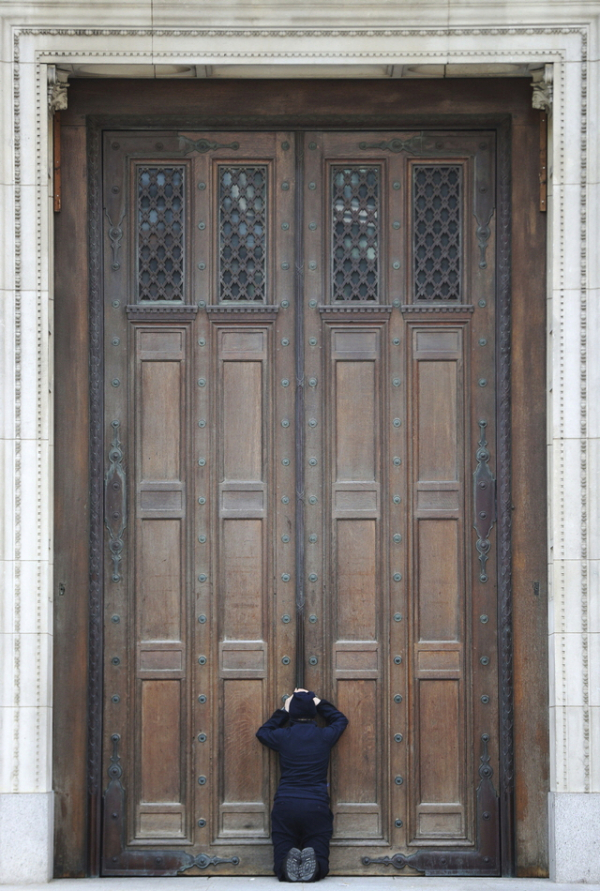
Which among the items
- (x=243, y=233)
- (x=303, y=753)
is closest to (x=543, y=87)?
(x=243, y=233)

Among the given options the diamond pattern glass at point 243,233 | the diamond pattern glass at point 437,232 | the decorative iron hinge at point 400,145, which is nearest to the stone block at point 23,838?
the diamond pattern glass at point 243,233

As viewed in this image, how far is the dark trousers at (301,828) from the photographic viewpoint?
6.87 m

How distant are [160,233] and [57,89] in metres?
1.14

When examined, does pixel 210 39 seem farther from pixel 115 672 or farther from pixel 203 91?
pixel 115 672

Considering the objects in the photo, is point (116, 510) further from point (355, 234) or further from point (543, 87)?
point (543, 87)

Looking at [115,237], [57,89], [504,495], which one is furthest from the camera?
[115,237]

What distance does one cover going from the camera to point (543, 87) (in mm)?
7184

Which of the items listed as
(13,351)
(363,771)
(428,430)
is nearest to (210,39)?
(13,351)

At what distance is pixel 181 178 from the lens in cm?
752

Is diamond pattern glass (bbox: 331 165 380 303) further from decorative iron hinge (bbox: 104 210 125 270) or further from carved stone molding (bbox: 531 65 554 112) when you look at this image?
decorative iron hinge (bbox: 104 210 125 270)

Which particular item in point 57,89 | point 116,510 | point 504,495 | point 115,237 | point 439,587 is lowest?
point 439,587

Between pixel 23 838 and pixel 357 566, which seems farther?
pixel 357 566

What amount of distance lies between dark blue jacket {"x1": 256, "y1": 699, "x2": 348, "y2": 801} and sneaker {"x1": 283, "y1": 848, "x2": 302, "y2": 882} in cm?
36

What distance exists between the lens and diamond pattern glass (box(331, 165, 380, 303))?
7492 mm
